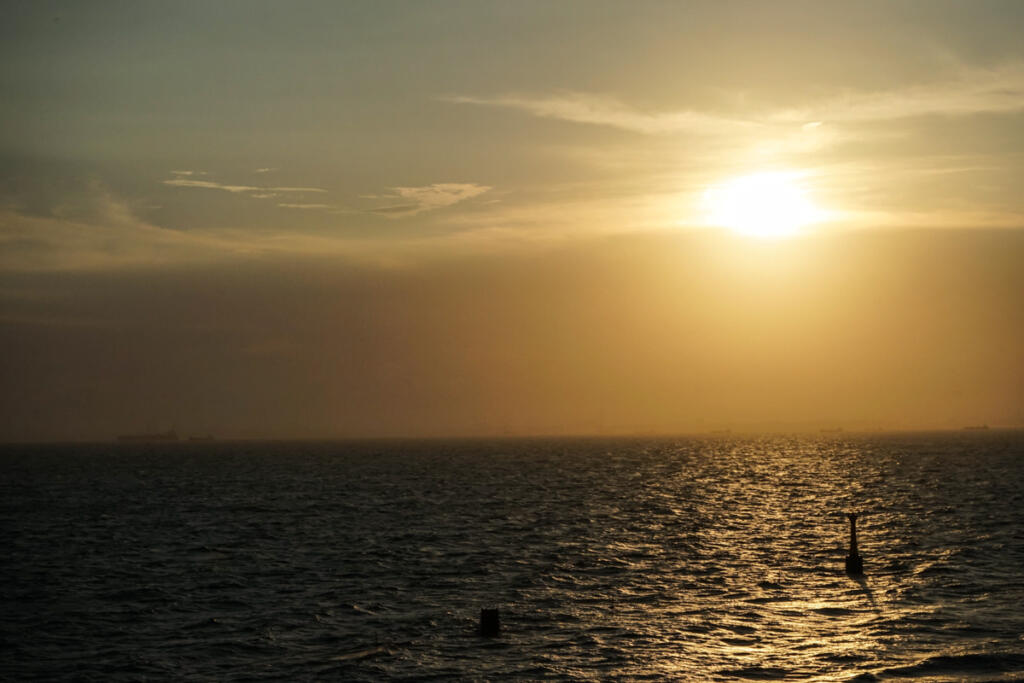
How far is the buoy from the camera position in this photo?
37312mm

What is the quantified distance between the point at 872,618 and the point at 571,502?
56775 millimetres

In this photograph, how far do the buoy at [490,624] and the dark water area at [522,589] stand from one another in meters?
0.85

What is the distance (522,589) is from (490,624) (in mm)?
9710

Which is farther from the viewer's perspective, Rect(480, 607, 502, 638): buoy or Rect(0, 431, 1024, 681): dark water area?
Rect(480, 607, 502, 638): buoy

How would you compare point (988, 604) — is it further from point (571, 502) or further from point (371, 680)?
point (571, 502)

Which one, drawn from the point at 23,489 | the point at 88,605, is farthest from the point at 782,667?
the point at 23,489

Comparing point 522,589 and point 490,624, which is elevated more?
point 490,624

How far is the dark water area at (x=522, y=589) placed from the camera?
3394 cm

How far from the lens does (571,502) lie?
314 ft

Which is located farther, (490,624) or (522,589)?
(522,589)

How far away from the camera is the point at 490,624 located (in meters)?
37.4

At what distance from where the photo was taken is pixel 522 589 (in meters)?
46.9

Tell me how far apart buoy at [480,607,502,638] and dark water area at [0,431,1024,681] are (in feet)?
2.78

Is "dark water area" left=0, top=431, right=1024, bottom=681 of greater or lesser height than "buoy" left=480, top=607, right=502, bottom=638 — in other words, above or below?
below
